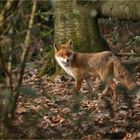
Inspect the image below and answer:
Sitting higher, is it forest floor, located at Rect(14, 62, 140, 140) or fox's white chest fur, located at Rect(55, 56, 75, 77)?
forest floor, located at Rect(14, 62, 140, 140)

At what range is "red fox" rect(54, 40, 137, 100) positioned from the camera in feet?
34.8

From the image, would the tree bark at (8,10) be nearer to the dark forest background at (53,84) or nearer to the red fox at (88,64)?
the dark forest background at (53,84)

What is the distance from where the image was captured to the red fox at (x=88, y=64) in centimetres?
1060

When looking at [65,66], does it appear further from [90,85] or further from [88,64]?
[90,85]

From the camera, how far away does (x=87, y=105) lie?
29.8 ft

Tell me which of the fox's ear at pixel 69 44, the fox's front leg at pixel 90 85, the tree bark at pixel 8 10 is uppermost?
the tree bark at pixel 8 10

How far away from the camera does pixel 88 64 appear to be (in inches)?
447

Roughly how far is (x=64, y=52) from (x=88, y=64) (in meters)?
0.61

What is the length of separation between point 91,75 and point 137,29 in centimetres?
981

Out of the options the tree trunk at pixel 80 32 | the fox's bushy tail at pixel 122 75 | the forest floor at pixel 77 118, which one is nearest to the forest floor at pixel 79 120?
the forest floor at pixel 77 118

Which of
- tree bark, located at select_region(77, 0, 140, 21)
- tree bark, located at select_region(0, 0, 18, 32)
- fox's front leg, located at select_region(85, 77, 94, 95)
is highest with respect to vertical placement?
tree bark, located at select_region(0, 0, 18, 32)

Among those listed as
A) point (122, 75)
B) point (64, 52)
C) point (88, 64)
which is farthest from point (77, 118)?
point (64, 52)

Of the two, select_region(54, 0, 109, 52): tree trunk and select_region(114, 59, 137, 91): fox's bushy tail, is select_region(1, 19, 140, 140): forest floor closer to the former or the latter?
select_region(114, 59, 137, 91): fox's bushy tail

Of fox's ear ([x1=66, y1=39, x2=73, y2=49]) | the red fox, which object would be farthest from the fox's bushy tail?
fox's ear ([x1=66, y1=39, x2=73, y2=49])
